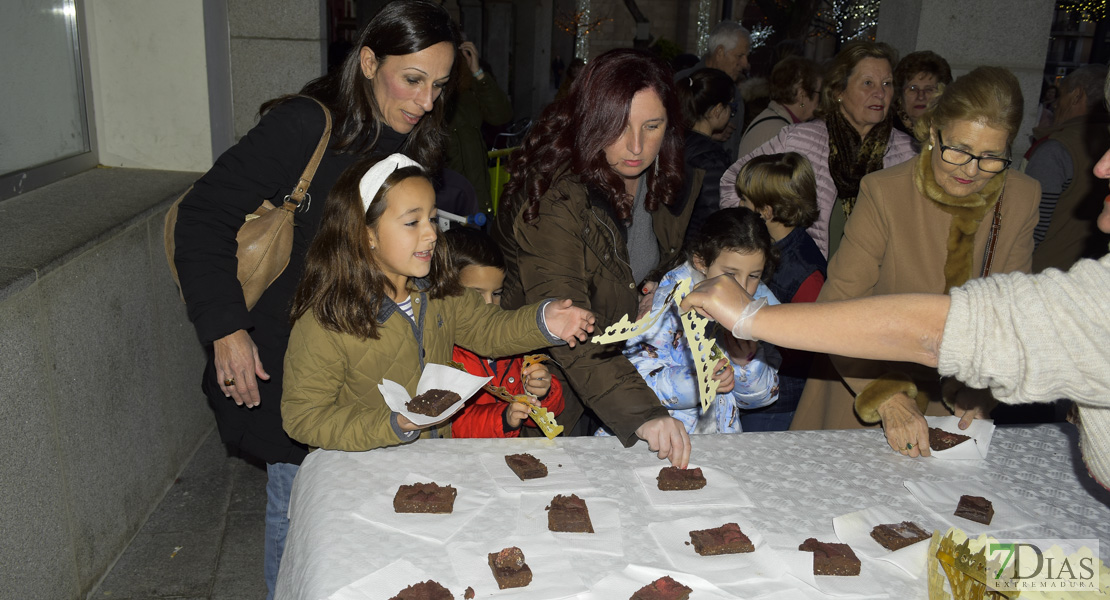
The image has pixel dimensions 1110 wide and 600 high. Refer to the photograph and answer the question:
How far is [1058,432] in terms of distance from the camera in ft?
8.57

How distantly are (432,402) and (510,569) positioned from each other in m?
0.53

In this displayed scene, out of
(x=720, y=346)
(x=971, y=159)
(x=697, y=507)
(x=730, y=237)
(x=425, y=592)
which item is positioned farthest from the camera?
(x=730, y=237)

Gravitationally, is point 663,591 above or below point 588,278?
below

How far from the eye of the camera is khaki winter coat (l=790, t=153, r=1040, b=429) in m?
2.69

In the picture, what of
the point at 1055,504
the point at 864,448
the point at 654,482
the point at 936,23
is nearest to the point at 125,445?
the point at 654,482

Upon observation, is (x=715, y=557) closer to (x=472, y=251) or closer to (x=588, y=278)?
(x=588, y=278)

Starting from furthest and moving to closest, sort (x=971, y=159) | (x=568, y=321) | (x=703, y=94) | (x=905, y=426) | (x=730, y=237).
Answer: (x=703, y=94), (x=730, y=237), (x=971, y=159), (x=905, y=426), (x=568, y=321)

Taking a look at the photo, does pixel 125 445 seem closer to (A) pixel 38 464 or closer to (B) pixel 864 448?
(A) pixel 38 464

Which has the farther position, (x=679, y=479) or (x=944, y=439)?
(x=944, y=439)

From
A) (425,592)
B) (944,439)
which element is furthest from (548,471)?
(944,439)

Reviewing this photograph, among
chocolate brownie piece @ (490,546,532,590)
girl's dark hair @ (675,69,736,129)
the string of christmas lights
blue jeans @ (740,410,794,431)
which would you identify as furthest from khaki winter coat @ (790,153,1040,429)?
the string of christmas lights

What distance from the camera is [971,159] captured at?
2564 millimetres

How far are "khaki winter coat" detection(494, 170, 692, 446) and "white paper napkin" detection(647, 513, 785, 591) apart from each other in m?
0.41

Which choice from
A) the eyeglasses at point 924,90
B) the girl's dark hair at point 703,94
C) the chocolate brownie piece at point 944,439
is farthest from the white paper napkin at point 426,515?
the eyeglasses at point 924,90
